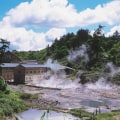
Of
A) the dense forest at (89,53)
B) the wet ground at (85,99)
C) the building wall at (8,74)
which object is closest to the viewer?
the wet ground at (85,99)

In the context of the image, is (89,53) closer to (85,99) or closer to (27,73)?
(27,73)

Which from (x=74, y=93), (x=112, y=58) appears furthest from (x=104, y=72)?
(x=74, y=93)

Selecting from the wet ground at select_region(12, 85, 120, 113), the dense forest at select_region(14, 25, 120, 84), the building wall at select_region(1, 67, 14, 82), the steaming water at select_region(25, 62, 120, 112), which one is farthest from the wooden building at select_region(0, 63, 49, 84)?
the wet ground at select_region(12, 85, 120, 113)

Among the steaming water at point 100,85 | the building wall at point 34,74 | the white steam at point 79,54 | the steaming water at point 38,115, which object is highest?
the white steam at point 79,54

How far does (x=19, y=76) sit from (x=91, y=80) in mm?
18660

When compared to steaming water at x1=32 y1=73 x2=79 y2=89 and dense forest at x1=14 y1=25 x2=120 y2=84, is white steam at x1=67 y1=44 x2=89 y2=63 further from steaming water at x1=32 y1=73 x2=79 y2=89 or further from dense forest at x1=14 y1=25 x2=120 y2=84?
steaming water at x1=32 y1=73 x2=79 y2=89

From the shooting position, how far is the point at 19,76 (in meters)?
74.1

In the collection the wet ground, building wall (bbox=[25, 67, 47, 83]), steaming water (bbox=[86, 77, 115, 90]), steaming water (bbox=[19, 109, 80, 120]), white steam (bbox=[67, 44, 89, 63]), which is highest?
white steam (bbox=[67, 44, 89, 63])

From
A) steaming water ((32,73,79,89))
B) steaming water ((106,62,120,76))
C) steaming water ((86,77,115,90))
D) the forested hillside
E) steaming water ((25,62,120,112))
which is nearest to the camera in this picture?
steaming water ((25,62,120,112))

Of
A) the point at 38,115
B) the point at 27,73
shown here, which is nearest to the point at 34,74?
the point at 27,73

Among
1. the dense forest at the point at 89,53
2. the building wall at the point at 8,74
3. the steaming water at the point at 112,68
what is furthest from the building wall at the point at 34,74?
the steaming water at the point at 112,68

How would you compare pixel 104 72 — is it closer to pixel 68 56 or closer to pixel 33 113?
pixel 68 56

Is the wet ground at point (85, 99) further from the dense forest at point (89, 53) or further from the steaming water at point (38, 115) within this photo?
the dense forest at point (89, 53)

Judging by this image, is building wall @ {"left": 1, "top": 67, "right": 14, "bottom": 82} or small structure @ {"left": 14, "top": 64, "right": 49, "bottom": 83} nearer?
small structure @ {"left": 14, "top": 64, "right": 49, "bottom": 83}
